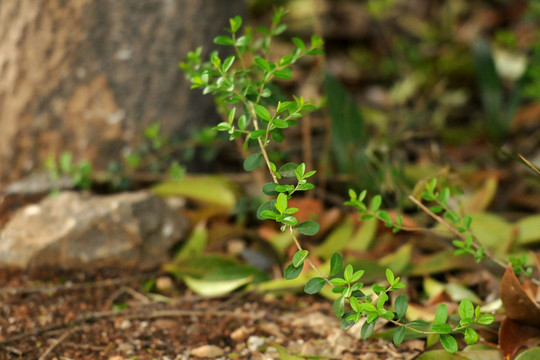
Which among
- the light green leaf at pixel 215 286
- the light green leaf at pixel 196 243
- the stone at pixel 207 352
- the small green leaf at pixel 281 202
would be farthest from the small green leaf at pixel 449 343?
the light green leaf at pixel 196 243

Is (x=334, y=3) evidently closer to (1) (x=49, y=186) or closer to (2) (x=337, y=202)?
(2) (x=337, y=202)

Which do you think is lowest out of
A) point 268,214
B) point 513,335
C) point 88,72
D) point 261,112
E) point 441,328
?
point 513,335

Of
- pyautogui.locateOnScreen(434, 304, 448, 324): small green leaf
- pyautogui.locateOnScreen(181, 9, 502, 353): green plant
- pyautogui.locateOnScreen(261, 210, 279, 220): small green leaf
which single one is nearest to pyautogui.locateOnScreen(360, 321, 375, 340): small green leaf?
pyautogui.locateOnScreen(181, 9, 502, 353): green plant

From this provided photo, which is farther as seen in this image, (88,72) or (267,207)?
(88,72)

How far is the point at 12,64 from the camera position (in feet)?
5.50

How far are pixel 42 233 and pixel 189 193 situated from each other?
1.44ft

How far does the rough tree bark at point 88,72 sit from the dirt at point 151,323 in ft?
Answer: 1.59

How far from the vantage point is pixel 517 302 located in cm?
102

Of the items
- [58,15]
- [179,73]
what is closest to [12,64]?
[58,15]

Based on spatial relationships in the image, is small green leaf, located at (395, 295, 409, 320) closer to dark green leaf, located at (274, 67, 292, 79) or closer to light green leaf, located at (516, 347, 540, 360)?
light green leaf, located at (516, 347, 540, 360)

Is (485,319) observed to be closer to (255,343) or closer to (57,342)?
(255,343)

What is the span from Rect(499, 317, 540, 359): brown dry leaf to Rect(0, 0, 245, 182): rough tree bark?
3.89ft

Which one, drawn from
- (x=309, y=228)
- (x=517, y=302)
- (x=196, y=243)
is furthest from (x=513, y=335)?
(x=196, y=243)

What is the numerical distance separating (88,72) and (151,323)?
86cm
